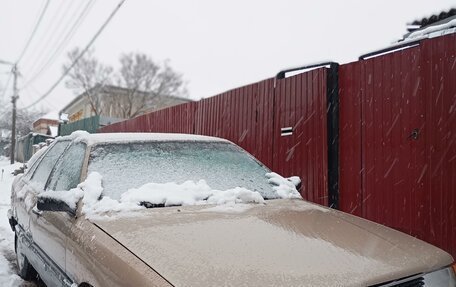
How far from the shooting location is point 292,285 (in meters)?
1.48

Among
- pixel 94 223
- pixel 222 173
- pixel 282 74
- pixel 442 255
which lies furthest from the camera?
pixel 282 74

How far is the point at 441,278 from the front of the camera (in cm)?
192

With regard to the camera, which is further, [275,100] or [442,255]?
[275,100]

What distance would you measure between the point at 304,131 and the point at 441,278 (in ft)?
12.5

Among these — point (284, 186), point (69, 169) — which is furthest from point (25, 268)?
point (284, 186)

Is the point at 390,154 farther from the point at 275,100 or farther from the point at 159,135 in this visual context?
the point at 159,135

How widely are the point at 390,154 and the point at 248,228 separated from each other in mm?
3060

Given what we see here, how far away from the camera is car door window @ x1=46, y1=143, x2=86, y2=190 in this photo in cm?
282

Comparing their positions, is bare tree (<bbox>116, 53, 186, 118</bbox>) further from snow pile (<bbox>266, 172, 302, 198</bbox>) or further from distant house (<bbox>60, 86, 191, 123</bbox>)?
snow pile (<bbox>266, 172, 302, 198</bbox>)

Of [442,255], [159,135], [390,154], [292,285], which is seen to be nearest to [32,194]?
[159,135]

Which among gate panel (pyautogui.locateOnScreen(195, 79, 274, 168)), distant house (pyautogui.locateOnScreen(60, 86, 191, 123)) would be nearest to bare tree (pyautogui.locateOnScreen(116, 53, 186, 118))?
distant house (pyautogui.locateOnScreen(60, 86, 191, 123))

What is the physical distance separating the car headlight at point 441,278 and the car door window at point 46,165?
301cm

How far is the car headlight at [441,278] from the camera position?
73.2 inches

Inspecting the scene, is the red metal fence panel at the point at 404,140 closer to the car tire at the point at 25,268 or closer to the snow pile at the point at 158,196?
the snow pile at the point at 158,196
